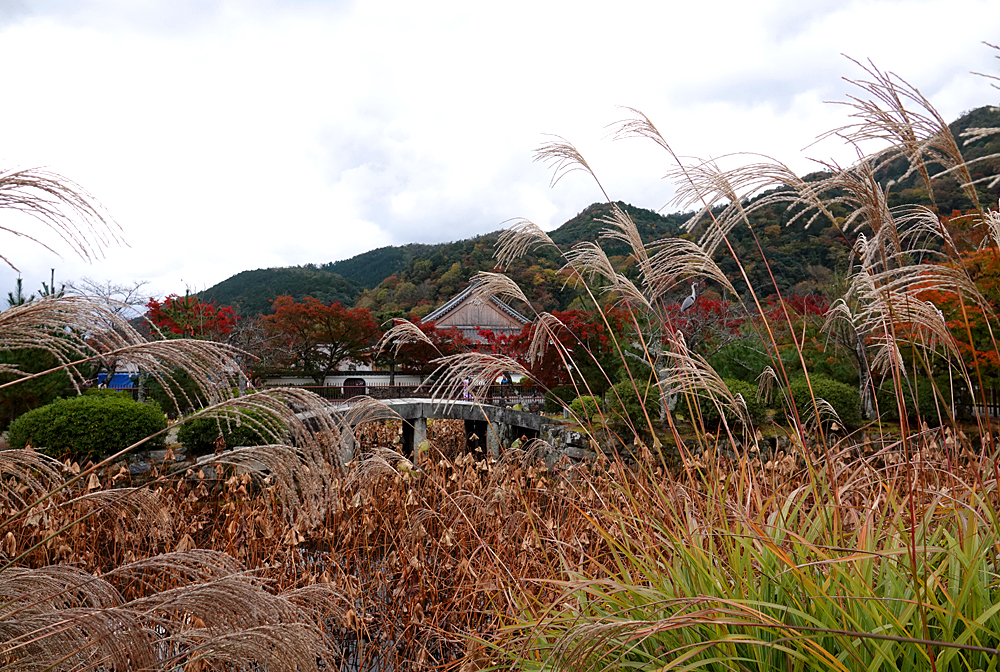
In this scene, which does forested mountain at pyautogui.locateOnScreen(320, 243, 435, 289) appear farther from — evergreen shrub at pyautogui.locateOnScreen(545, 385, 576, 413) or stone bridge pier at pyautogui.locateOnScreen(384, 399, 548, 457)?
evergreen shrub at pyautogui.locateOnScreen(545, 385, 576, 413)

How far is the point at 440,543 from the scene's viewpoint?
3.34m

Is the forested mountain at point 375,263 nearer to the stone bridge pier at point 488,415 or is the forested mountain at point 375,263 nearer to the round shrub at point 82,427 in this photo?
the stone bridge pier at point 488,415

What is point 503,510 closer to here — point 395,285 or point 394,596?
point 394,596

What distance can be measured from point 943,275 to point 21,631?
3.16 m

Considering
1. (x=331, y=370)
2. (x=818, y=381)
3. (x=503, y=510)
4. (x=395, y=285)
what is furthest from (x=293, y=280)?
(x=503, y=510)

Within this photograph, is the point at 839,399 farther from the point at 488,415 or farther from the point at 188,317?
the point at 188,317

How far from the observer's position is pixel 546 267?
85.9 ft

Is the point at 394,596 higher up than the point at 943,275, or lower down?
lower down

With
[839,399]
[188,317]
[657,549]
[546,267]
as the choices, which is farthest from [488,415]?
[546,267]

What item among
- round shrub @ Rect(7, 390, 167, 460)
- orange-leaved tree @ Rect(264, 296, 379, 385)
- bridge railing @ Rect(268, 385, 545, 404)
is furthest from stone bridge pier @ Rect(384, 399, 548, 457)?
orange-leaved tree @ Rect(264, 296, 379, 385)

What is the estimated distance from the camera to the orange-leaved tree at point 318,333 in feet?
74.7

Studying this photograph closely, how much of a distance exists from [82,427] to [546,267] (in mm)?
19647

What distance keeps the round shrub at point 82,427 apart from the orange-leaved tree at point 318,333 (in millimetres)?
13480

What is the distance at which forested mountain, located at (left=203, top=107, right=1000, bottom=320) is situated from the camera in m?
18.6
